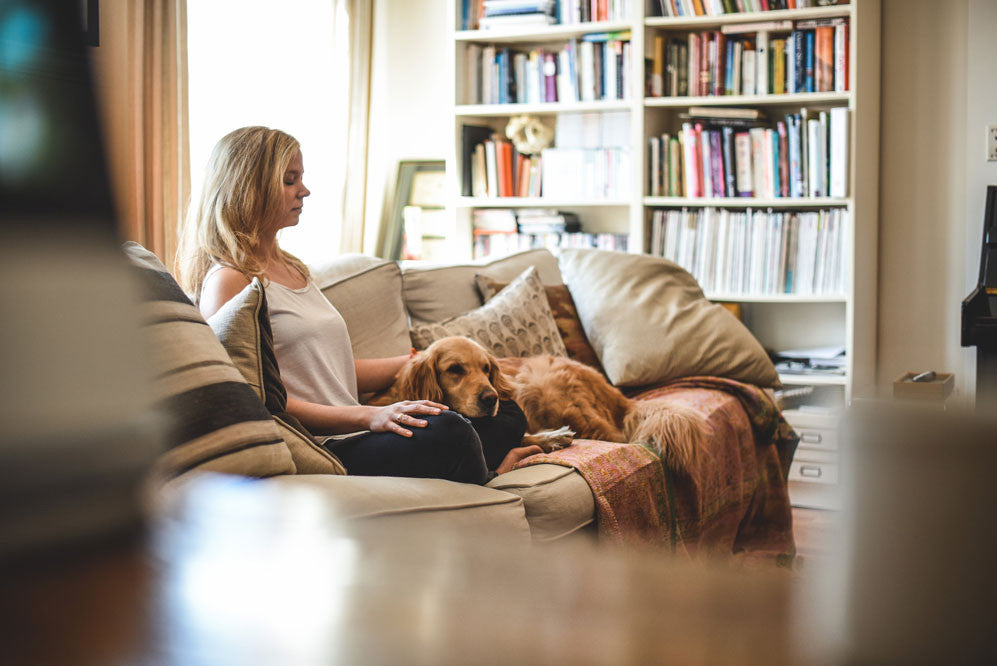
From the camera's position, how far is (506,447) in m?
1.96

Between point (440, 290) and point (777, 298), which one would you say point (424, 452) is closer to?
point (440, 290)

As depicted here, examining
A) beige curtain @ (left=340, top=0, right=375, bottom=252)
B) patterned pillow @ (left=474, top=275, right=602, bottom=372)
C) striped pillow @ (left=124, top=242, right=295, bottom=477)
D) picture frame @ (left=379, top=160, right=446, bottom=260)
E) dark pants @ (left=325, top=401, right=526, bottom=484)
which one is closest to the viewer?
striped pillow @ (left=124, top=242, right=295, bottom=477)

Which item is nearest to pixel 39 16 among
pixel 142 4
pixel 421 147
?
pixel 142 4

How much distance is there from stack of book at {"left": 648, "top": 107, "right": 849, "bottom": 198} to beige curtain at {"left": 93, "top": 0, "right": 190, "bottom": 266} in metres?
1.91

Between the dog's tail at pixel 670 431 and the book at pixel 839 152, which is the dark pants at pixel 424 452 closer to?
the dog's tail at pixel 670 431

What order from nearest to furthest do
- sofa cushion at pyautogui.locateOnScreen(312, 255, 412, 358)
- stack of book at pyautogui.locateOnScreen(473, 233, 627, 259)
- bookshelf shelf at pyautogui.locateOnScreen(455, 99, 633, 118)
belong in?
sofa cushion at pyautogui.locateOnScreen(312, 255, 412, 358) → bookshelf shelf at pyautogui.locateOnScreen(455, 99, 633, 118) → stack of book at pyautogui.locateOnScreen(473, 233, 627, 259)

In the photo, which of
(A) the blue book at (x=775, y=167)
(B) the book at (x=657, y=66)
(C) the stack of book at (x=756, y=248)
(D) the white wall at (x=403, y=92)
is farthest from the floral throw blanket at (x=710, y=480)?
(D) the white wall at (x=403, y=92)

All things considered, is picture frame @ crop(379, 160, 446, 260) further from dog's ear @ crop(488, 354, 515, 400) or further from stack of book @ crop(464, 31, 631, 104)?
dog's ear @ crop(488, 354, 515, 400)

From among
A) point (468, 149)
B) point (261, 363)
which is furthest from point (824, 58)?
point (261, 363)

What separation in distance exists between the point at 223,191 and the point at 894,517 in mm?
1882

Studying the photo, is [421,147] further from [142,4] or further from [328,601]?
[328,601]

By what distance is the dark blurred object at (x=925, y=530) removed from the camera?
87mm

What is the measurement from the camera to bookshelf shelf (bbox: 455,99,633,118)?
3.89 m

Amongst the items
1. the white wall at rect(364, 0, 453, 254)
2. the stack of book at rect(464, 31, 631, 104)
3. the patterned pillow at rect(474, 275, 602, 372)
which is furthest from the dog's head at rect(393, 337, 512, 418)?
the white wall at rect(364, 0, 453, 254)
